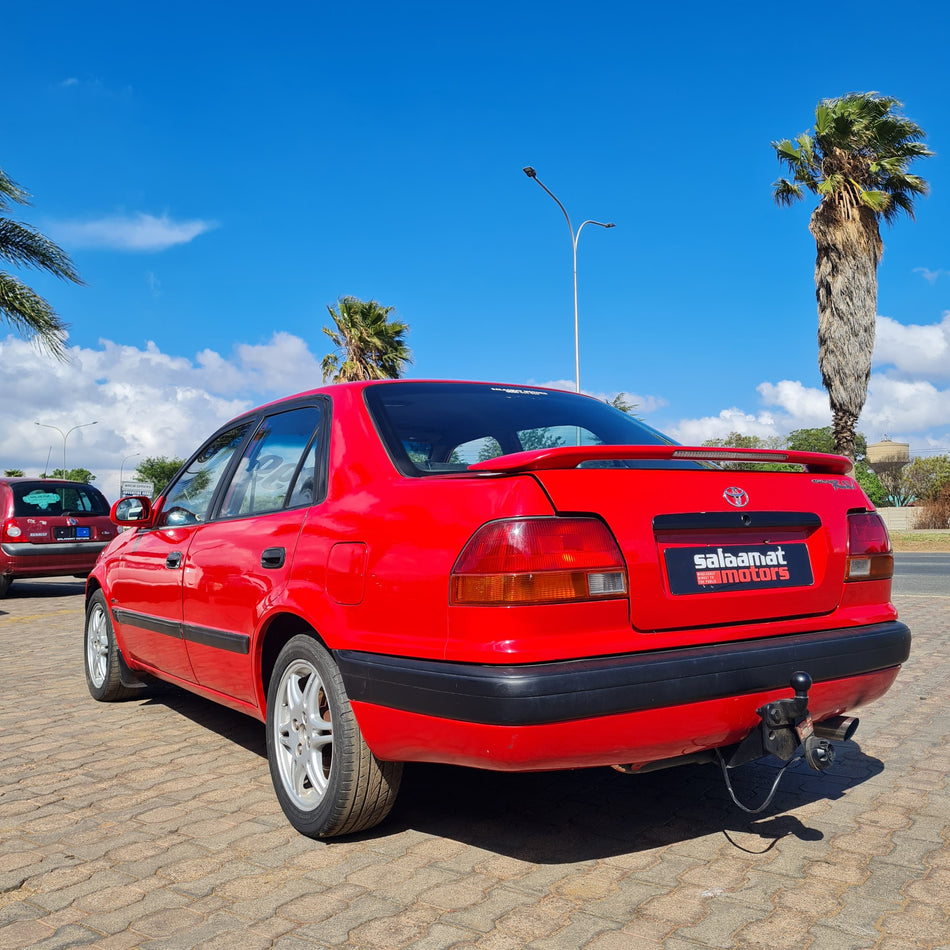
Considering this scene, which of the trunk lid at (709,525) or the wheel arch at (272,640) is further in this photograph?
the wheel arch at (272,640)

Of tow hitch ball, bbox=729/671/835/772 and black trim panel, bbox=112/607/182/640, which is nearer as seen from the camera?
tow hitch ball, bbox=729/671/835/772

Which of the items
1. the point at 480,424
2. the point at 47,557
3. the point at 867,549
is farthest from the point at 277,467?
the point at 47,557

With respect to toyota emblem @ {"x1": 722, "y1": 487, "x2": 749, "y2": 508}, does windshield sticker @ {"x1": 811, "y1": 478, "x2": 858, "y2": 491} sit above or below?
Answer: above

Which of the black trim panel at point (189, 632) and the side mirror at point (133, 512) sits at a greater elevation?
the side mirror at point (133, 512)

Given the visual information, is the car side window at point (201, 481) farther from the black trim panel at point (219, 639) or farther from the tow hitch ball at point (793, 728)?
the tow hitch ball at point (793, 728)

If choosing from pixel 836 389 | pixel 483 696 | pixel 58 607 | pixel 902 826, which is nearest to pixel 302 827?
pixel 483 696

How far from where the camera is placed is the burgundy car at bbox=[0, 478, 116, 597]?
12453 mm

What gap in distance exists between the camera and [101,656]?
5.67 metres

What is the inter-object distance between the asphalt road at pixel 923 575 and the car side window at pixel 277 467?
10040mm

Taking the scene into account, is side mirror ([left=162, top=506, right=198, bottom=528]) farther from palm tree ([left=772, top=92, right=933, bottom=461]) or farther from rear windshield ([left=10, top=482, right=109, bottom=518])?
palm tree ([left=772, top=92, right=933, bottom=461])

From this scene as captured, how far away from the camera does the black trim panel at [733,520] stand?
110 inches

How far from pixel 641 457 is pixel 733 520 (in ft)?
1.19

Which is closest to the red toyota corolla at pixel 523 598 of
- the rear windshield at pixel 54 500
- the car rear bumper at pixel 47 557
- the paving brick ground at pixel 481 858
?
the paving brick ground at pixel 481 858

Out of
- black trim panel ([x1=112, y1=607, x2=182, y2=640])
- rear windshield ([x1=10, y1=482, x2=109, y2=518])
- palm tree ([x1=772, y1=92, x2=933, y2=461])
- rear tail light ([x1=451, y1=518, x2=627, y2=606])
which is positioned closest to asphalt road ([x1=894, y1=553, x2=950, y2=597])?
palm tree ([x1=772, y1=92, x2=933, y2=461])
